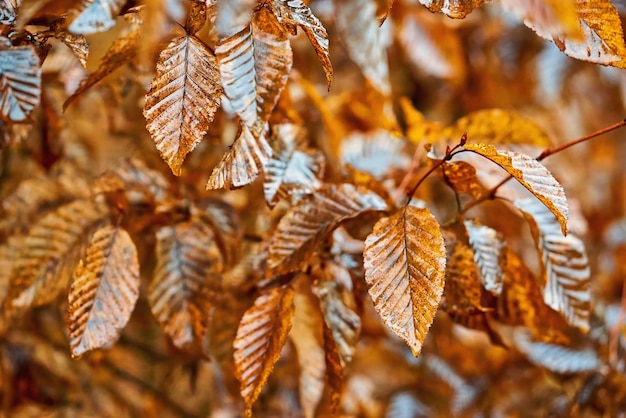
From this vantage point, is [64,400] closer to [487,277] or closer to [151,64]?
[151,64]

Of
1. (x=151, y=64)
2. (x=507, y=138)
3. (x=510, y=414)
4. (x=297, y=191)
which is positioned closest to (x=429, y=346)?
(x=510, y=414)

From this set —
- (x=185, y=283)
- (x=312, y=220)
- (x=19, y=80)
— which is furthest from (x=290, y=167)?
(x=19, y=80)

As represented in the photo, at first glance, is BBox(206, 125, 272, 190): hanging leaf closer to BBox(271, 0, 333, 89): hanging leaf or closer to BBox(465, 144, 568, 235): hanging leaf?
BBox(271, 0, 333, 89): hanging leaf

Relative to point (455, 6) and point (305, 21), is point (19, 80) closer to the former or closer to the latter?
point (305, 21)

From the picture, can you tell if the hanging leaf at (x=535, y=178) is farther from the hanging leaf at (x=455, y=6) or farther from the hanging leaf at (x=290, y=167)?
the hanging leaf at (x=290, y=167)

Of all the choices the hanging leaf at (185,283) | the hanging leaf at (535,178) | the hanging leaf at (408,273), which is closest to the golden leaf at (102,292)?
the hanging leaf at (185,283)

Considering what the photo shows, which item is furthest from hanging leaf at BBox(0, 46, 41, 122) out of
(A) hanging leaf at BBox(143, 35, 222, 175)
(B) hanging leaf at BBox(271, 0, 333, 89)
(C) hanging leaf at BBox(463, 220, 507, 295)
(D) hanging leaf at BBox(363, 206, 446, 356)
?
(C) hanging leaf at BBox(463, 220, 507, 295)
